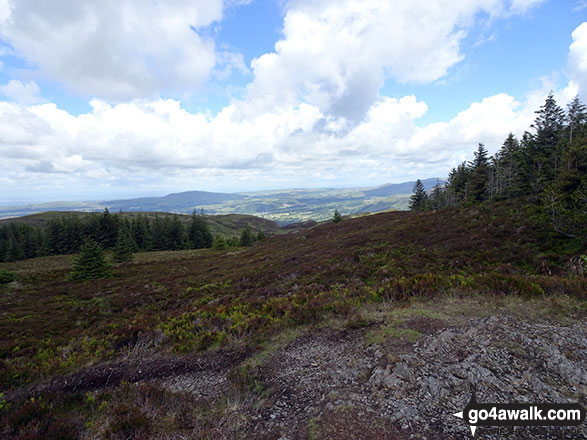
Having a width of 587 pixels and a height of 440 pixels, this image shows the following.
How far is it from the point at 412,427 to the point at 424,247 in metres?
18.6

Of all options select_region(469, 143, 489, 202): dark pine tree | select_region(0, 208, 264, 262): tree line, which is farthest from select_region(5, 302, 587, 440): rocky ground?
select_region(0, 208, 264, 262): tree line

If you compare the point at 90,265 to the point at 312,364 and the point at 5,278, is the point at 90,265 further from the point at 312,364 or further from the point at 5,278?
the point at 312,364

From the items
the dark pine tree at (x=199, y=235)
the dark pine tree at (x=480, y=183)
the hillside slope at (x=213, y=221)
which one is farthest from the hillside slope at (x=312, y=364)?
the hillside slope at (x=213, y=221)

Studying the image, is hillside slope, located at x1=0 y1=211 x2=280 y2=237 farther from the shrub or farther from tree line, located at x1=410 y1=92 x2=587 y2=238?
tree line, located at x1=410 y1=92 x2=587 y2=238

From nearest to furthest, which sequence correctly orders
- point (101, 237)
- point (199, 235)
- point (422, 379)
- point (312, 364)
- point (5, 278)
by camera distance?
point (422, 379) → point (312, 364) → point (5, 278) → point (101, 237) → point (199, 235)

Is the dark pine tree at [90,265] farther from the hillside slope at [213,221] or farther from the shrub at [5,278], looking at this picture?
the hillside slope at [213,221]

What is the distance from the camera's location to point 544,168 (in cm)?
3177

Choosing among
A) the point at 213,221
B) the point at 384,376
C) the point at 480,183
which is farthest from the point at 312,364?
the point at 213,221

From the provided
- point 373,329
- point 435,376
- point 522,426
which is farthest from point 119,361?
point 522,426

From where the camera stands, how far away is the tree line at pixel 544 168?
15.2 m

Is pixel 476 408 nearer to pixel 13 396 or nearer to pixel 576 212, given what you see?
pixel 13 396

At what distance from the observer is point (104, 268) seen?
29953 mm

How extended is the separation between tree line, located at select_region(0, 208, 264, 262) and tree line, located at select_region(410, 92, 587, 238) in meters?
52.0

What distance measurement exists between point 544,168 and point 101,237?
8982 centimetres
